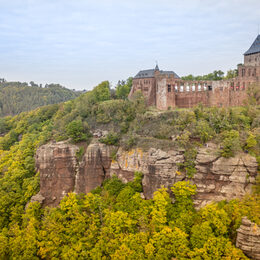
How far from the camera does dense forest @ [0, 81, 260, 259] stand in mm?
28688

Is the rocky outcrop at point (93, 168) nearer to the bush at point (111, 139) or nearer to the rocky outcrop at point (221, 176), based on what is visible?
the bush at point (111, 139)

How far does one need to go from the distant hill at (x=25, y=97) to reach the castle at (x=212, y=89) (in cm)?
9457

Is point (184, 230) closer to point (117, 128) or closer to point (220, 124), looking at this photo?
point (220, 124)

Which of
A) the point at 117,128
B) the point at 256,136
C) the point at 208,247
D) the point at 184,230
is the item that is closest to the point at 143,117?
the point at 117,128

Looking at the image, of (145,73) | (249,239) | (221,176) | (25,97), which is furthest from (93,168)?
(25,97)

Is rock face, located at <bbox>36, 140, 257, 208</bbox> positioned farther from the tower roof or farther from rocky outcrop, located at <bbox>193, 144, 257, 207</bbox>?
the tower roof

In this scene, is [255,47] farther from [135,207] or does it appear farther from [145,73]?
[135,207]

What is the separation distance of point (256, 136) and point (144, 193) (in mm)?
18664

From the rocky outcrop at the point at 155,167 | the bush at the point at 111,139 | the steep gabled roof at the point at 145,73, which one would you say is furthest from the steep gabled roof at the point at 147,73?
the rocky outcrop at the point at 155,167

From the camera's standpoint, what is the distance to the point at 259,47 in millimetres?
48156

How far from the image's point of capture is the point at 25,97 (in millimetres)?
134875

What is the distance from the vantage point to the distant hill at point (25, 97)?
411 ft

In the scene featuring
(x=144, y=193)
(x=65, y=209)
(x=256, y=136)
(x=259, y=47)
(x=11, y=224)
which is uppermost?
(x=259, y=47)

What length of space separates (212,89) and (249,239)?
102 feet
